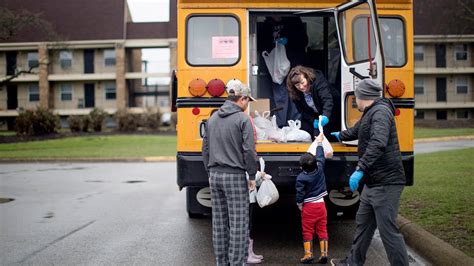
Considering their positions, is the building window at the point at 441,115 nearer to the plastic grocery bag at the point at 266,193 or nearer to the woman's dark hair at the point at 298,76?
the woman's dark hair at the point at 298,76

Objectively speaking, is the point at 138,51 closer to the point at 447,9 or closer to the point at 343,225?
the point at 447,9

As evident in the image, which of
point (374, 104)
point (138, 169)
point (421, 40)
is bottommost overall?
point (138, 169)

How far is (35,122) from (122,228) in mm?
Answer: 28209

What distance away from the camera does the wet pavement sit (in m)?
6.71

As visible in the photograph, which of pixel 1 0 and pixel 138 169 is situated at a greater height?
pixel 1 0

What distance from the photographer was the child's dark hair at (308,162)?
6117 millimetres

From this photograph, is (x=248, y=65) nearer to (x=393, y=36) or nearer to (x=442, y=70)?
(x=393, y=36)

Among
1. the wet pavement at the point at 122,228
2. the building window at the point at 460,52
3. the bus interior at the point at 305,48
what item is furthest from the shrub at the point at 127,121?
the bus interior at the point at 305,48

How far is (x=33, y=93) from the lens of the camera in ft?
160

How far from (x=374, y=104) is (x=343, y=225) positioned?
3751 mm

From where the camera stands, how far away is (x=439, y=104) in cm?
4509

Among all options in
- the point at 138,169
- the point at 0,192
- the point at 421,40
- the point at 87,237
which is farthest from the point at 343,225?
the point at 421,40

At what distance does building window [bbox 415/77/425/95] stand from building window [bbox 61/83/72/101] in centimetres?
2784

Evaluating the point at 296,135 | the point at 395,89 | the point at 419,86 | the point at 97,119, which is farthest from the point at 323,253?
the point at 419,86
